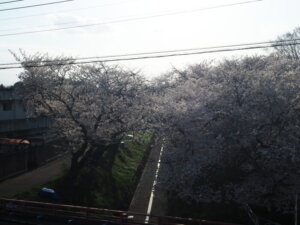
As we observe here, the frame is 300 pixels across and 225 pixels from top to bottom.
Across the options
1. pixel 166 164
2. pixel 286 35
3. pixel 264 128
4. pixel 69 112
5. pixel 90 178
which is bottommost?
pixel 90 178

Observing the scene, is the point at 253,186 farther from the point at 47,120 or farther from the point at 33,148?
the point at 47,120

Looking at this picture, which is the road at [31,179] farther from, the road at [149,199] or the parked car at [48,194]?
the road at [149,199]

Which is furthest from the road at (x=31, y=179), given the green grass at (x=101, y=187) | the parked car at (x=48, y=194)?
the parked car at (x=48, y=194)

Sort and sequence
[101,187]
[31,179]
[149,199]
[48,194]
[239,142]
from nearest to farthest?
1. [239,142]
2. [48,194]
3. [149,199]
4. [101,187]
5. [31,179]

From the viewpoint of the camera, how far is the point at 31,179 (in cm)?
2127

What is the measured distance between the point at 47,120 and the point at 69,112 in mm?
15919

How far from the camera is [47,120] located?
118 ft

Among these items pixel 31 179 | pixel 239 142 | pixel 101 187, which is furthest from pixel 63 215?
pixel 31 179

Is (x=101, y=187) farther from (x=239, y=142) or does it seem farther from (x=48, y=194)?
(x=239, y=142)

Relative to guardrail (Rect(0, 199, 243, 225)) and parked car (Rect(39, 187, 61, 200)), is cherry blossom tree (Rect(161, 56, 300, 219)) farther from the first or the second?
parked car (Rect(39, 187, 61, 200))

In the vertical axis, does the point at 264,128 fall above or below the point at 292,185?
above

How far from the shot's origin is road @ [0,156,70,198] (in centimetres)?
1879

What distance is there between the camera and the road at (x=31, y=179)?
18786mm

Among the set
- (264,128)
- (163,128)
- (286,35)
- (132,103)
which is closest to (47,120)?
(132,103)
